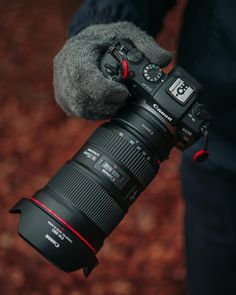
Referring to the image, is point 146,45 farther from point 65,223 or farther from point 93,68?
point 65,223

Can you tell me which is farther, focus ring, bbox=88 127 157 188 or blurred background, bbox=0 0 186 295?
blurred background, bbox=0 0 186 295

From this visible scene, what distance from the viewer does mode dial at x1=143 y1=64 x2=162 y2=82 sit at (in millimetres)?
1209

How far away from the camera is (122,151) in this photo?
1220 mm

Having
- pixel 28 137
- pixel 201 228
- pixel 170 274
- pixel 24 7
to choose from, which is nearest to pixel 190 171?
pixel 201 228

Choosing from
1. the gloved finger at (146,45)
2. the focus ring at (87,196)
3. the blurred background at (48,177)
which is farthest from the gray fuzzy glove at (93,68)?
the blurred background at (48,177)

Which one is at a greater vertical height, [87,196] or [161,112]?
[161,112]

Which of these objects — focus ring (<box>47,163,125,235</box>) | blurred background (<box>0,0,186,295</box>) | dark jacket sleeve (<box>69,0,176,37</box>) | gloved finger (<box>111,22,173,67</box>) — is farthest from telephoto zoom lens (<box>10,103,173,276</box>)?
blurred background (<box>0,0,186,295</box>)

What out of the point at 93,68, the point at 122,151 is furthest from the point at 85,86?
the point at 122,151

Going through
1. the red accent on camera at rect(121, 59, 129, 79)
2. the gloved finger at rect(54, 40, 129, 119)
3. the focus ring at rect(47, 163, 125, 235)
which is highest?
A: the red accent on camera at rect(121, 59, 129, 79)

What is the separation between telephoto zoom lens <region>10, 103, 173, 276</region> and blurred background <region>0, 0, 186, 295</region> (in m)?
1.07

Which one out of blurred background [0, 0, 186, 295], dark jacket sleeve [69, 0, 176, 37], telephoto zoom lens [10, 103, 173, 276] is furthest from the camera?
blurred background [0, 0, 186, 295]

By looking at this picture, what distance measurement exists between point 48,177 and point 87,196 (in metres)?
1.37

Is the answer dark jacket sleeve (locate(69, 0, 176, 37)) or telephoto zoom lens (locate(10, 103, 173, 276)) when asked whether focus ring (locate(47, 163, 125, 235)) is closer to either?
telephoto zoom lens (locate(10, 103, 173, 276))

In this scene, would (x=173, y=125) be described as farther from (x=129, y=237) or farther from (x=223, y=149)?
(x=129, y=237)
